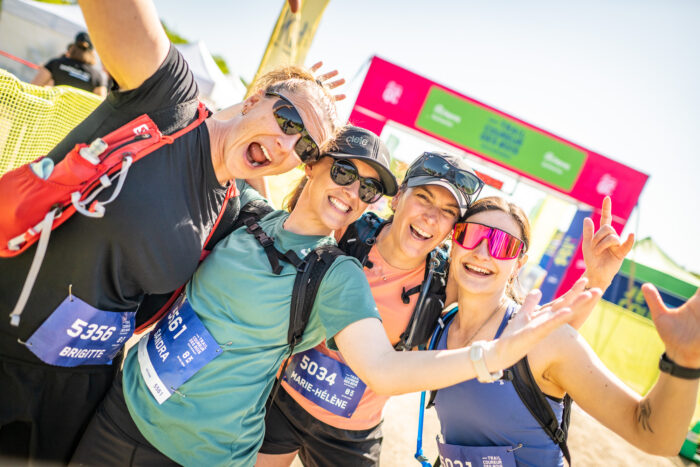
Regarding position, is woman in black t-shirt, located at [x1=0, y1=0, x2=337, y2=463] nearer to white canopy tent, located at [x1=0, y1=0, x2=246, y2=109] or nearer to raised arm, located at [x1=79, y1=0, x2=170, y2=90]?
raised arm, located at [x1=79, y1=0, x2=170, y2=90]

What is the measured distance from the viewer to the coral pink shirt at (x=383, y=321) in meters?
2.20

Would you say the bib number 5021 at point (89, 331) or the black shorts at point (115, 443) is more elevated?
the bib number 5021 at point (89, 331)

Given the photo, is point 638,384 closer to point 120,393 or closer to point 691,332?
point 691,332

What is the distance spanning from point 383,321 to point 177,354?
44.6 inches

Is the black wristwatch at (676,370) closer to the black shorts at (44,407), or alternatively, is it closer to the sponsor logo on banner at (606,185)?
the black shorts at (44,407)

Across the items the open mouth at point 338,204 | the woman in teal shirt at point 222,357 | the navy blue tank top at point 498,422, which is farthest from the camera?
the open mouth at point 338,204

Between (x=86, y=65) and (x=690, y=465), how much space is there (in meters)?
12.0

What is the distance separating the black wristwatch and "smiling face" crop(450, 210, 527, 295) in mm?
837

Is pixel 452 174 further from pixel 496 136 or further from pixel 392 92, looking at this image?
pixel 496 136

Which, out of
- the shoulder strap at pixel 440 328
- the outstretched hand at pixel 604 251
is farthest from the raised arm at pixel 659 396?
Result: the shoulder strap at pixel 440 328

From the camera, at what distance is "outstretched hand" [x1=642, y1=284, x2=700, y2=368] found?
4.19 ft

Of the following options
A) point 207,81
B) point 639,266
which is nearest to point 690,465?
point 639,266

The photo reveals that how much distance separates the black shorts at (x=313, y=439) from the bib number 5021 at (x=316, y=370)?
11.4 inches

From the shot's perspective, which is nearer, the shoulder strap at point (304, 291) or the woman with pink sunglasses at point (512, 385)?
the woman with pink sunglasses at point (512, 385)
